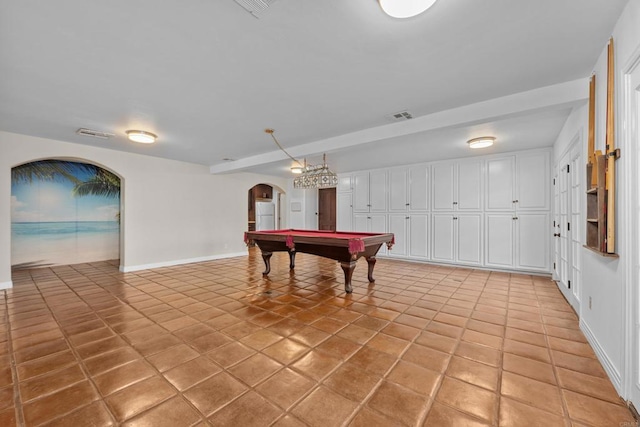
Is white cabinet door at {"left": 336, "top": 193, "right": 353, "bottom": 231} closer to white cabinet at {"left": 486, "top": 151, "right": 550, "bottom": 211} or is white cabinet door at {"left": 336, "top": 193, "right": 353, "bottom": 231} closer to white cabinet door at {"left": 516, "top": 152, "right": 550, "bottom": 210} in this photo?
white cabinet at {"left": 486, "top": 151, "right": 550, "bottom": 211}

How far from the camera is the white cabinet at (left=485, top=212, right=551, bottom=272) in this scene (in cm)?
514

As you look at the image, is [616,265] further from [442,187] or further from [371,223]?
[371,223]

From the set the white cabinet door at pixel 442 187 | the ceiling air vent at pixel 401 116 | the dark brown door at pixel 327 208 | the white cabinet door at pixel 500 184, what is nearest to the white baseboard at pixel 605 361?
the ceiling air vent at pixel 401 116

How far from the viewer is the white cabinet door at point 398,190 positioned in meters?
6.82

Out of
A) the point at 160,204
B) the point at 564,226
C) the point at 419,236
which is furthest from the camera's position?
the point at 419,236

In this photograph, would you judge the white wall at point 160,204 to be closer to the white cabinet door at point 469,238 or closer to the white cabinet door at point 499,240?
the white cabinet door at point 469,238

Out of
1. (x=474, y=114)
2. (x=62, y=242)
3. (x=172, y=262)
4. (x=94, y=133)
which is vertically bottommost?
(x=172, y=262)

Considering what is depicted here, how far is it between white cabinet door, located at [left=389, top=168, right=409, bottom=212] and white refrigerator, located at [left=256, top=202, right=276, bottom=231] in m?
4.96

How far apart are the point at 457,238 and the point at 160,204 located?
6.85 meters

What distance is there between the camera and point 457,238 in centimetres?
607

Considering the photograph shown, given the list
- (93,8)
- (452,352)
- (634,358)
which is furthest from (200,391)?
(634,358)

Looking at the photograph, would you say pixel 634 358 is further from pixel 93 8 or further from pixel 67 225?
pixel 67 225

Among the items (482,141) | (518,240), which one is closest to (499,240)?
(518,240)

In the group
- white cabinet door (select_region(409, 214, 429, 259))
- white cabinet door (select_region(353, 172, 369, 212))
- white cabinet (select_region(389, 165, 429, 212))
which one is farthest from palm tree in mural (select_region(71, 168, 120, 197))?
white cabinet door (select_region(409, 214, 429, 259))
